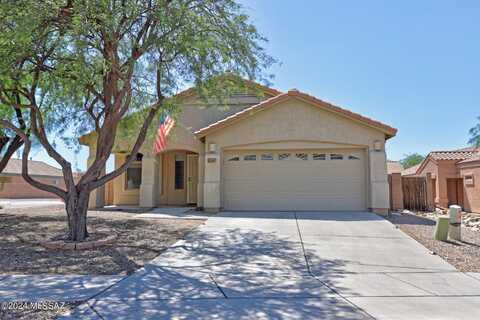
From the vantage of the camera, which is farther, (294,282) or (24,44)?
(24,44)

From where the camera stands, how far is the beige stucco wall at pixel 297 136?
1374 cm

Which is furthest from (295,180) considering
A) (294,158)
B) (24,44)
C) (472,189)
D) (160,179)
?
(472,189)

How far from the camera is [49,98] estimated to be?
37.1ft

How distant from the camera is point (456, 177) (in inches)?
911

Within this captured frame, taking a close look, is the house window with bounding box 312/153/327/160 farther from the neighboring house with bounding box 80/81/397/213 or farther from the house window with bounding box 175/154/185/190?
the house window with bounding box 175/154/185/190

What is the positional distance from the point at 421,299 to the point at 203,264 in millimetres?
3991

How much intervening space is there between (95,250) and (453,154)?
24826 millimetres

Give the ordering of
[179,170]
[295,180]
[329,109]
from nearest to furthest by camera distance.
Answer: [329,109] → [295,180] → [179,170]

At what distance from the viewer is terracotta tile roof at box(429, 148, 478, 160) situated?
76.7 ft

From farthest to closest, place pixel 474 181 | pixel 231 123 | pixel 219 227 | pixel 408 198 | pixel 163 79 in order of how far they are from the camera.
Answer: pixel 474 181
pixel 408 198
pixel 231 123
pixel 219 227
pixel 163 79

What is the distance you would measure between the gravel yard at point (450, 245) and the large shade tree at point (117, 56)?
6.79 metres

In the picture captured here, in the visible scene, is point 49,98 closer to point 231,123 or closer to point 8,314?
point 231,123

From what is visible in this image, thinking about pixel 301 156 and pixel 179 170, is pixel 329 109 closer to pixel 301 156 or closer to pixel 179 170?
pixel 301 156

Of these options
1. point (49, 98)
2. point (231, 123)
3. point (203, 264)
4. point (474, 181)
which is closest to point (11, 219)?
point (49, 98)
